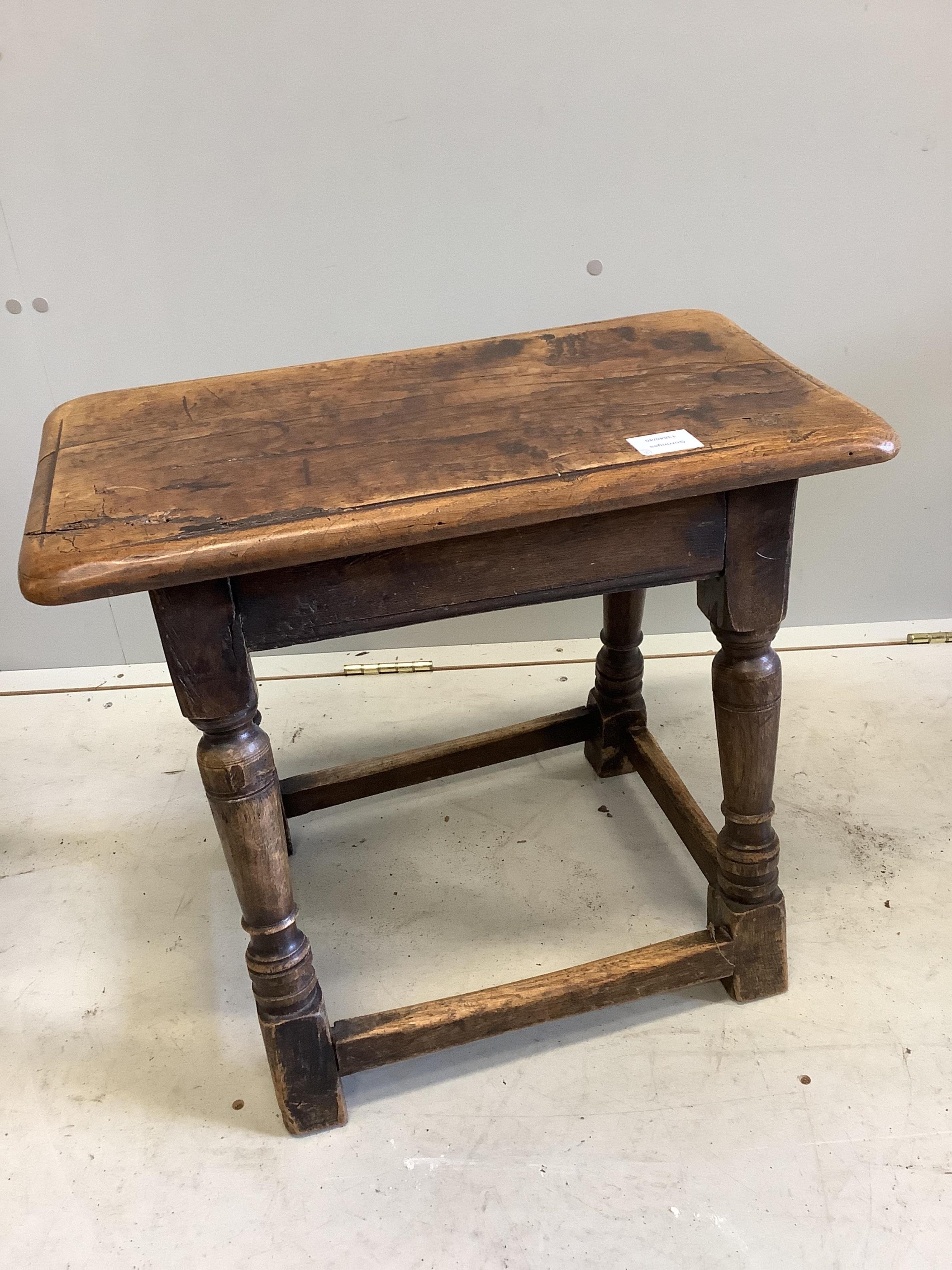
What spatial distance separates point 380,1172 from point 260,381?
1053 mm

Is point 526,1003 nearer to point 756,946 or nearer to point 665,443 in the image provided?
point 756,946

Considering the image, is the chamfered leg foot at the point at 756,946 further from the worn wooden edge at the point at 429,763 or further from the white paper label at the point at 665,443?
the white paper label at the point at 665,443

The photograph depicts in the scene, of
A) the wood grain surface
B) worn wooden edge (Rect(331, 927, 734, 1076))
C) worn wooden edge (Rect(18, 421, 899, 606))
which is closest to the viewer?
worn wooden edge (Rect(18, 421, 899, 606))

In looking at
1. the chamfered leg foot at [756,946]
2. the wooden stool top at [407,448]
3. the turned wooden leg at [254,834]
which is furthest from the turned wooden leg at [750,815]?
the turned wooden leg at [254,834]

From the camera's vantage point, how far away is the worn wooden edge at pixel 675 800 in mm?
1514

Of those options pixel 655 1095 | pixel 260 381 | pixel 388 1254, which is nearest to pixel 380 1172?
pixel 388 1254

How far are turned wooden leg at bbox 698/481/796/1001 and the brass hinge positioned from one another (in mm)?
935

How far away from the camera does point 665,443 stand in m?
1.09

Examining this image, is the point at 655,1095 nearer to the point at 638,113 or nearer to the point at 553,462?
the point at 553,462

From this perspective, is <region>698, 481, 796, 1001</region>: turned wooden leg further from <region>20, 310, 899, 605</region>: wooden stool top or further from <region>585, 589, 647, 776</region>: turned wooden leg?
<region>585, 589, 647, 776</region>: turned wooden leg

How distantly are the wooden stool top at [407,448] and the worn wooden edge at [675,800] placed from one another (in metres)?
0.64

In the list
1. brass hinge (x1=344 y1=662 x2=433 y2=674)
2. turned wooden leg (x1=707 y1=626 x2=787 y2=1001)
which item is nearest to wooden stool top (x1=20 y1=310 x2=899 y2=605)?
turned wooden leg (x1=707 y1=626 x2=787 y2=1001)

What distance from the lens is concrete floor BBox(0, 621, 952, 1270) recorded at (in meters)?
1.18

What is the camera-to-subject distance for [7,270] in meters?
1.92
